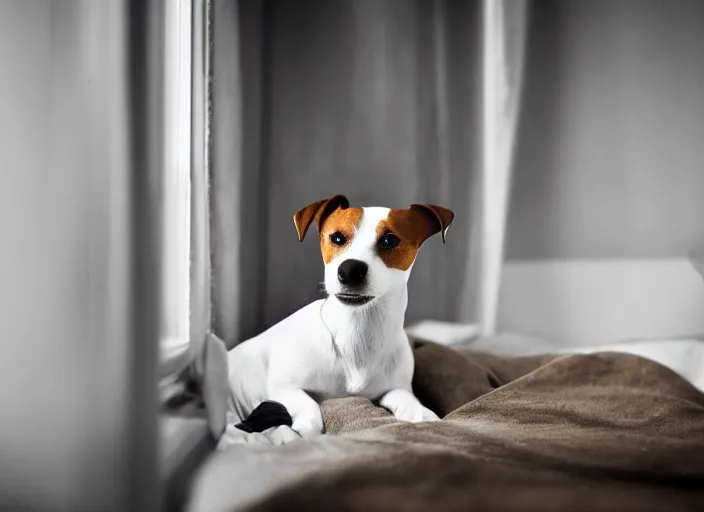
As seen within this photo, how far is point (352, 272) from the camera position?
0.96 m

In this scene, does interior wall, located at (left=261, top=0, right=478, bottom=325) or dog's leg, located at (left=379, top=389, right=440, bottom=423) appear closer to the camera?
dog's leg, located at (left=379, top=389, right=440, bottom=423)

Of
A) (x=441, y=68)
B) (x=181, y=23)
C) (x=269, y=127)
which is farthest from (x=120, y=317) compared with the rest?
(x=441, y=68)

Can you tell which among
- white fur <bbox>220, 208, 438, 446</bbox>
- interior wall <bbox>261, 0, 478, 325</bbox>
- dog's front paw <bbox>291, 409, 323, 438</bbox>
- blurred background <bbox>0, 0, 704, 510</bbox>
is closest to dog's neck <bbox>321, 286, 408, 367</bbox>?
white fur <bbox>220, 208, 438, 446</bbox>

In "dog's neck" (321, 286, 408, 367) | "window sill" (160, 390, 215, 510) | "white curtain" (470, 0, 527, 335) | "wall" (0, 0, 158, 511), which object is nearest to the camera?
"wall" (0, 0, 158, 511)

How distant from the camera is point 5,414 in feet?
1.94

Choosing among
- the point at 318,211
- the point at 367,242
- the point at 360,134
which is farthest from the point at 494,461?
the point at 360,134

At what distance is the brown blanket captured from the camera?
609mm

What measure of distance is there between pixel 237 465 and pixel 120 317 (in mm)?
230

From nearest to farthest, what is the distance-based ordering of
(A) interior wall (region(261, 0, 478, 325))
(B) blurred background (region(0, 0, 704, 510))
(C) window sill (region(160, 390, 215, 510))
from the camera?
1. (C) window sill (region(160, 390, 215, 510))
2. (B) blurred background (region(0, 0, 704, 510))
3. (A) interior wall (region(261, 0, 478, 325))

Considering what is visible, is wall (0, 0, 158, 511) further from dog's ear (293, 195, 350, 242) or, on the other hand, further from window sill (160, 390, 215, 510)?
dog's ear (293, 195, 350, 242)

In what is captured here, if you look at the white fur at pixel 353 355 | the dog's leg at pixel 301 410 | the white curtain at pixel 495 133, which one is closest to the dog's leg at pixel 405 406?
the white fur at pixel 353 355

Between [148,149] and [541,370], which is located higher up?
[148,149]

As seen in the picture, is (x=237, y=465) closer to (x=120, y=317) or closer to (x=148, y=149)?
(x=120, y=317)

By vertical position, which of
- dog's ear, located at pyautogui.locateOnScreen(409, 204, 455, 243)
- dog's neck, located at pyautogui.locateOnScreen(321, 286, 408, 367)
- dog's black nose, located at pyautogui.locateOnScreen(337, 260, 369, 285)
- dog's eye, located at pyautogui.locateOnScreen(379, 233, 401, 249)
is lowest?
dog's neck, located at pyautogui.locateOnScreen(321, 286, 408, 367)
